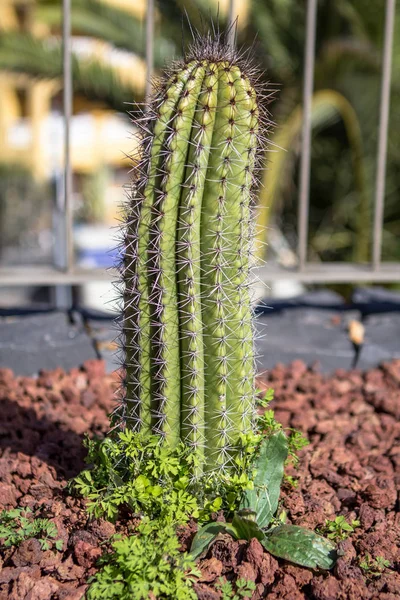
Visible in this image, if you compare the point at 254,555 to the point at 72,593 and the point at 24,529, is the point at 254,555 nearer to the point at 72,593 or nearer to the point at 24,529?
the point at 72,593

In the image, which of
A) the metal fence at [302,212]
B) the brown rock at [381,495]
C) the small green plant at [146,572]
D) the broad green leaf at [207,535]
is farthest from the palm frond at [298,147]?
the small green plant at [146,572]

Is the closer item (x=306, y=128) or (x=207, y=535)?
(x=207, y=535)

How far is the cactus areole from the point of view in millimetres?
1919

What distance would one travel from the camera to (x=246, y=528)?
1921 millimetres

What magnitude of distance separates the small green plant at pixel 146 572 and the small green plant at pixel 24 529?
0.21 m

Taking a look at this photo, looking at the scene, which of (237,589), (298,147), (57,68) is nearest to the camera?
(237,589)

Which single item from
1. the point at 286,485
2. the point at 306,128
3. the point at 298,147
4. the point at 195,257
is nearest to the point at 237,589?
the point at 286,485

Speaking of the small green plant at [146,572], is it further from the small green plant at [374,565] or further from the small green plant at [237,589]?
the small green plant at [374,565]

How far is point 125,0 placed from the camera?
50.9ft

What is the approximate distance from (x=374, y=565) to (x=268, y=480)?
0.35 meters

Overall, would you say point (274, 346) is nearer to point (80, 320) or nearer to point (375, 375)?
point (375, 375)

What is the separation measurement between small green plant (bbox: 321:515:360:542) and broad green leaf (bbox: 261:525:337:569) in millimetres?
81

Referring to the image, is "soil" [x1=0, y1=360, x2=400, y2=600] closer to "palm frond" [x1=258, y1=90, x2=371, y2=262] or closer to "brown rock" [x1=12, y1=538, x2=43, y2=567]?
"brown rock" [x1=12, y1=538, x2=43, y2=567]

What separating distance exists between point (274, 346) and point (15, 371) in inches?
46.2
